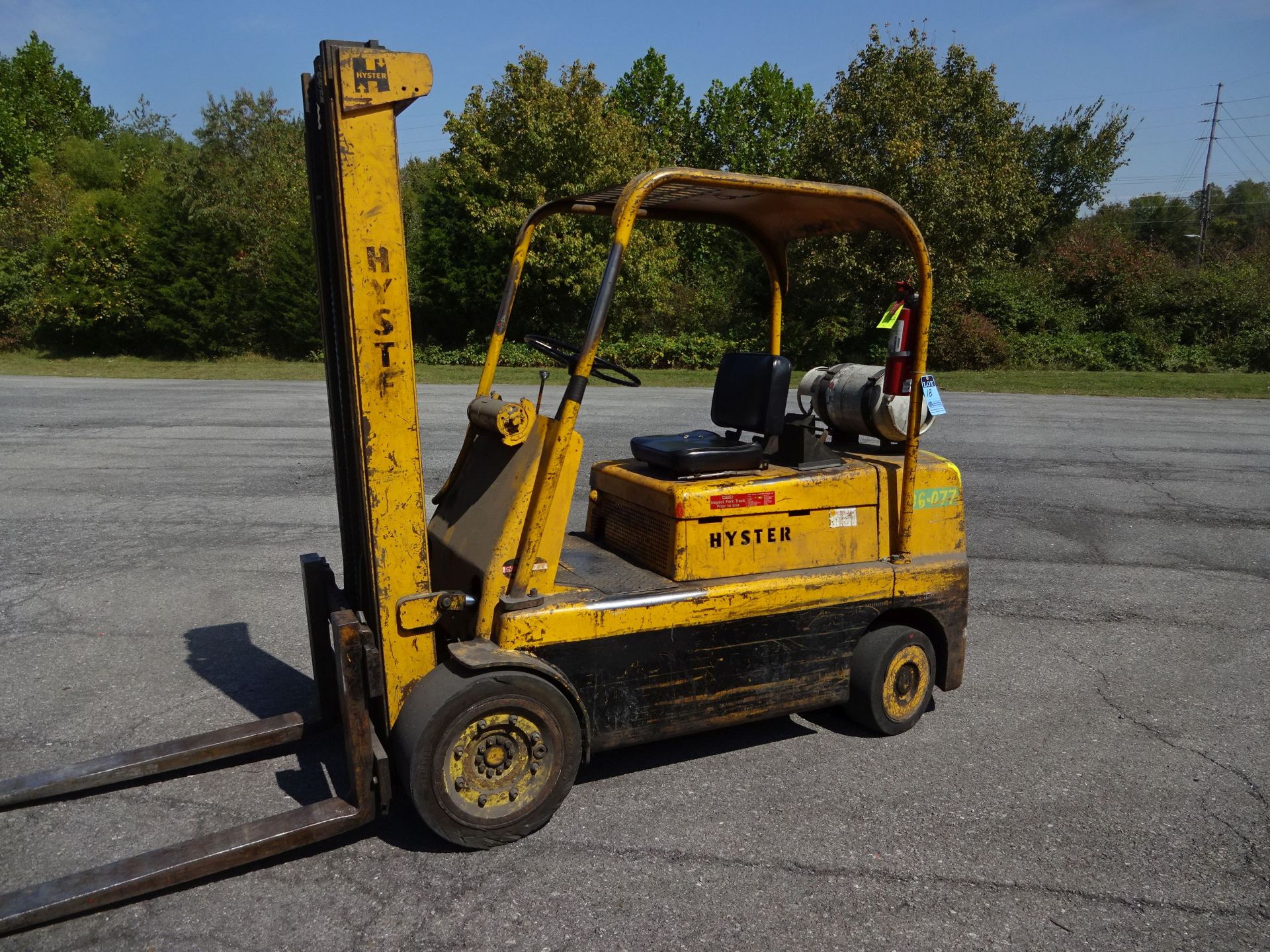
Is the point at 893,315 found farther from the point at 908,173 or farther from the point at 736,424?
the point at 908,173

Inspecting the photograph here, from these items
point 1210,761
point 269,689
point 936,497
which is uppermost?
point 936,497

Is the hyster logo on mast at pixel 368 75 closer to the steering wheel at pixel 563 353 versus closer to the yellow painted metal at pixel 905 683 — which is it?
the steering wheel at pixel 563 353

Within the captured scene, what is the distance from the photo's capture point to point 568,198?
4.56 m

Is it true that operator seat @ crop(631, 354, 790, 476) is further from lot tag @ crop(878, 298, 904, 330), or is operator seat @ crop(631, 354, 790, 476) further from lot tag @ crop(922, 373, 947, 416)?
lot tag @ crop(922, 373, 947, 416)

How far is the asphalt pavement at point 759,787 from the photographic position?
3.10m

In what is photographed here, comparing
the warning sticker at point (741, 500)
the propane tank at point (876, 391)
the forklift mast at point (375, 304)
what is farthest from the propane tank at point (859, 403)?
the forklift mast at point (375, 304)

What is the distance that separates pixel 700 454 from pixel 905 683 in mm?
1493

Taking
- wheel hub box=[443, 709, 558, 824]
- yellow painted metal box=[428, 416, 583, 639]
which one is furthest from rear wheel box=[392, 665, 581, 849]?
yellow painted metal box=[428, 416, 583, 639]

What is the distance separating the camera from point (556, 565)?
148 inches

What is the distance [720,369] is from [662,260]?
79.6ft

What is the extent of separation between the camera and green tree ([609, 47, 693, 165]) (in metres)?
46.0

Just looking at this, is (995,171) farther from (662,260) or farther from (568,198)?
(568,198)

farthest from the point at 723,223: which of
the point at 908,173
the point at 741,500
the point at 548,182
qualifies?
the point at 548,182

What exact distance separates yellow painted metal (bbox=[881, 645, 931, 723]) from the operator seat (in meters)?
1.13
